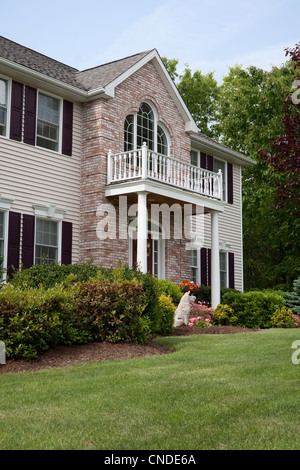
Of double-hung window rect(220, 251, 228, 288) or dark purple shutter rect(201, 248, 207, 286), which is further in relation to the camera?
double-hung window rect(220, 251, 228, 288)

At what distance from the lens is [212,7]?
37.1 ft

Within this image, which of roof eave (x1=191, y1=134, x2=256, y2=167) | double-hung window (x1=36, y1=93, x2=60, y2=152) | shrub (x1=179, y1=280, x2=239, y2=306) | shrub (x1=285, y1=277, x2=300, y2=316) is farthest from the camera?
roof eave (x1=191, y1=134, x2=256, y2=167)

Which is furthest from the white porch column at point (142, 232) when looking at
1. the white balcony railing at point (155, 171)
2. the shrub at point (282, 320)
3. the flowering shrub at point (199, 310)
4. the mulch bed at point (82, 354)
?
the mulch bed at point (82, 354)

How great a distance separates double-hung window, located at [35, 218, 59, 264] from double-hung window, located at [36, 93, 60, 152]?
215 cm

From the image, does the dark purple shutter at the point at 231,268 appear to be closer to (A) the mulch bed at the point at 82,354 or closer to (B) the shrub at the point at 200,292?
(B) the shrub at the point at 200,292

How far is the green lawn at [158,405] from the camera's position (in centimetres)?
447

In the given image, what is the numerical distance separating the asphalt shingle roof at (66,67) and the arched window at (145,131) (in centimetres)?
139

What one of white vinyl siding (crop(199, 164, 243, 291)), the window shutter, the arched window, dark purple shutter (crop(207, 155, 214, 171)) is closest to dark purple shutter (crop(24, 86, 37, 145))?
the arched window

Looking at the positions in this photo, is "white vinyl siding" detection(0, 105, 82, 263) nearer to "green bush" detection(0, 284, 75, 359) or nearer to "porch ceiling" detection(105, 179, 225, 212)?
"porch ceiling" detection(105, 179, 225, 212)

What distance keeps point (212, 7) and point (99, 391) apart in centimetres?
847

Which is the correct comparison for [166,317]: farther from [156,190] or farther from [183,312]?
[156,190]

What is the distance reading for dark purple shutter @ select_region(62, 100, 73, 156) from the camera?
15.5 metres
